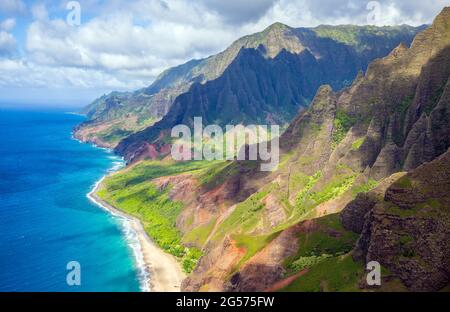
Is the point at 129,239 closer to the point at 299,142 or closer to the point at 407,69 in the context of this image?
the point at 299,142

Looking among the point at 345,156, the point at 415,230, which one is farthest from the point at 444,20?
the point at 415,230

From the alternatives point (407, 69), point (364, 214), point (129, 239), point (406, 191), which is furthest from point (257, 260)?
point (129, 239)

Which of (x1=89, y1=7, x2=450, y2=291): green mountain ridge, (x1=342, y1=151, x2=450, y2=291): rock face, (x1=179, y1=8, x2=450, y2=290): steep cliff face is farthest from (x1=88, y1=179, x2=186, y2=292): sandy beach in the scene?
(x1=342, y1=151, x2=450, y2=291): rock face

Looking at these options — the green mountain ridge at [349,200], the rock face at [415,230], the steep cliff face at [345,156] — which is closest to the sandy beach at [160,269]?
the green mountain ridge at [349,200]

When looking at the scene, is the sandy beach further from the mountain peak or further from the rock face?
the mountain peak

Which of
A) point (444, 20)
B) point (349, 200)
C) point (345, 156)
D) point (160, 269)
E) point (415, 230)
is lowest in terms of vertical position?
point (160, 269)

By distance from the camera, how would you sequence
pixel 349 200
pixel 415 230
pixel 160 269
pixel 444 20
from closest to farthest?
pixel 415 230, pixel 349 200, pixel 444 20, pixel 160 269

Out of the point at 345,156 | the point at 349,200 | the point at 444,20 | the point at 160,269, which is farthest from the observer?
the point at 160,269

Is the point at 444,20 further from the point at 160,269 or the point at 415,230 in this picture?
the point at 160,269

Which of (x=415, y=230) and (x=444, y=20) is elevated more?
(x=444, y=20)
